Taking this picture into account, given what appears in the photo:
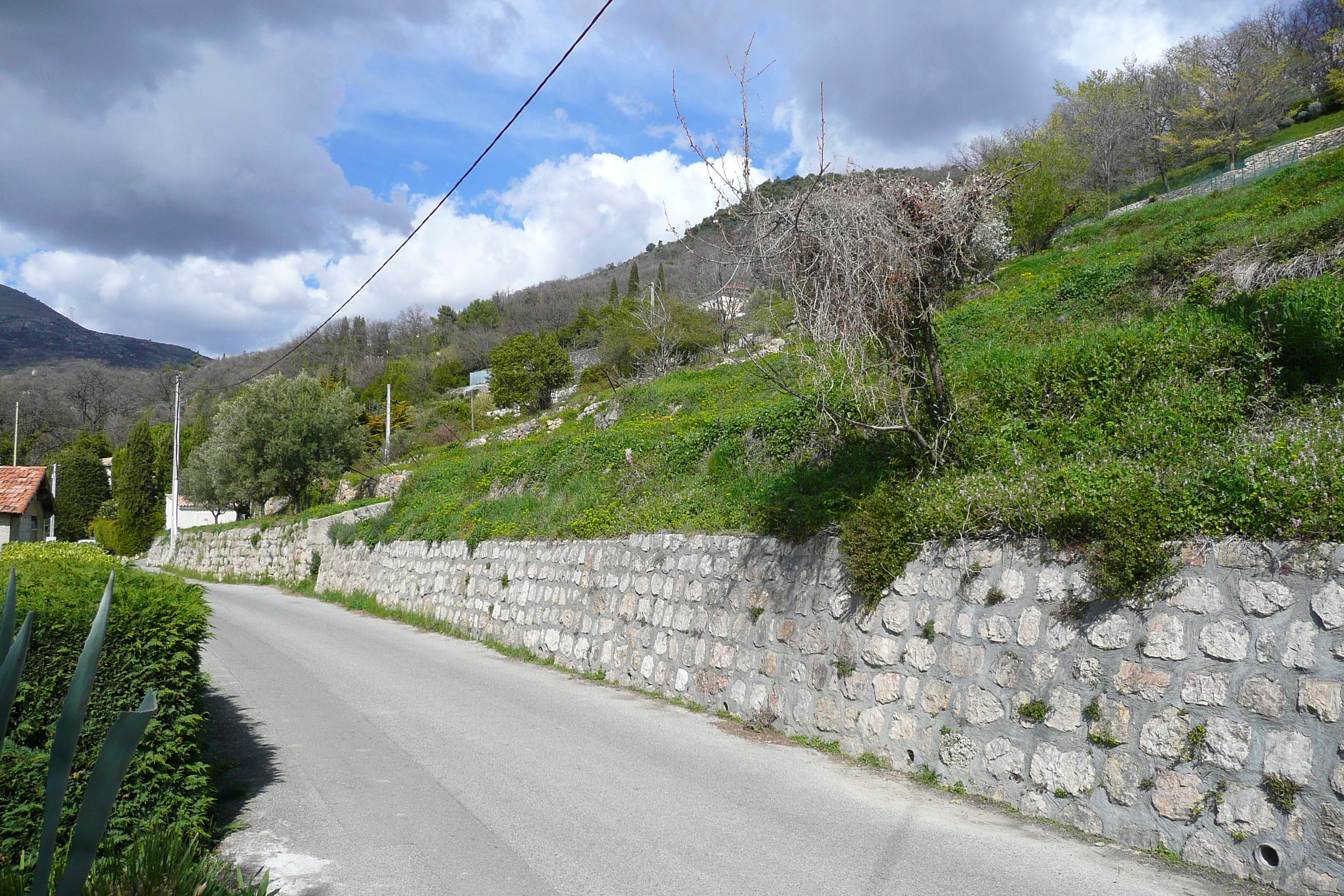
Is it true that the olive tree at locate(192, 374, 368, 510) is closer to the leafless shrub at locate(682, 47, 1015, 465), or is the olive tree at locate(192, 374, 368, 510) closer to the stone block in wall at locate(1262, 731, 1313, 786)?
the leafless shrub at locate(682, 47, 1015, 465)

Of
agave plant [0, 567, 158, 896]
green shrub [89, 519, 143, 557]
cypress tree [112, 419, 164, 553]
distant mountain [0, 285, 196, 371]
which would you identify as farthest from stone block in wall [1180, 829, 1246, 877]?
distant mountain [0, 285, 196, 371]

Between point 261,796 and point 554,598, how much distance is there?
21.4ft

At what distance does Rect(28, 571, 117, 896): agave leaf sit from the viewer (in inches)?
83.8

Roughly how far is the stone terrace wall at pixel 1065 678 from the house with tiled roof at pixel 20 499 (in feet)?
70.9

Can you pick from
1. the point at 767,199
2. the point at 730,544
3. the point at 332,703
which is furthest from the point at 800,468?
the point at 332,703

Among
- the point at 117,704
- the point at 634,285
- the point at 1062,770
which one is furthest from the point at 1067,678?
the point at 634,285

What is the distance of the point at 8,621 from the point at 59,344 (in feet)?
715

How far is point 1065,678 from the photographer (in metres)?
5.30

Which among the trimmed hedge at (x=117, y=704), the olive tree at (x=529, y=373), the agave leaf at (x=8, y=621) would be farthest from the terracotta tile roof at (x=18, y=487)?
the agave leaf at (x=8, y=621)

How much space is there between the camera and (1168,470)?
5.40 metres

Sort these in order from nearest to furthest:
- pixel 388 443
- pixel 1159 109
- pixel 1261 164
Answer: pixel 1261 164, pixel 388 443, pixel 1159 109

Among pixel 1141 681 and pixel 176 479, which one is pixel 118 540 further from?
pixel 1141 681

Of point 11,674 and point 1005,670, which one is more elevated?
point 11,674

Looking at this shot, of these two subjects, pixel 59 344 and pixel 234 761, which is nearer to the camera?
pixel 234 761
